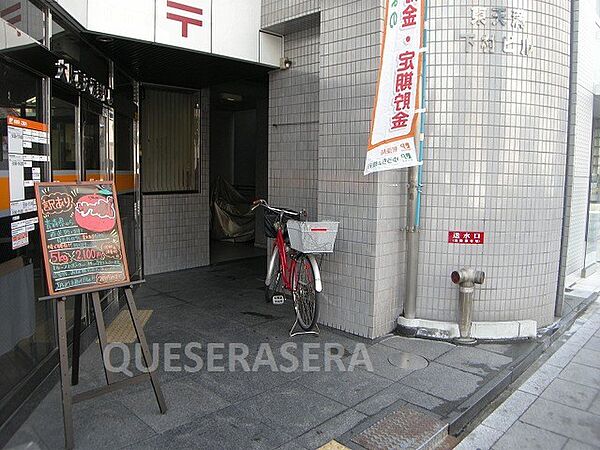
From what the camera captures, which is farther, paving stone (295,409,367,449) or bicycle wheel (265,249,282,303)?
bicycle wheel (265,249,282,303)

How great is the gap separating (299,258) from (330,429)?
2.28 m

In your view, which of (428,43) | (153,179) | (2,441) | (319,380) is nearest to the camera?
(2,441)

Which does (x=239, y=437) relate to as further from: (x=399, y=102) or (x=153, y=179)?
(x=153, y=179)

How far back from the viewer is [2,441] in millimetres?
3236

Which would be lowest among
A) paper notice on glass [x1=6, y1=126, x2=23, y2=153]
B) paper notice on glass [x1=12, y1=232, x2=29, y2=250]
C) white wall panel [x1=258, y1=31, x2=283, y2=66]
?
paper notice on glass [x1=12, y1=232, x2=29, y2=250]

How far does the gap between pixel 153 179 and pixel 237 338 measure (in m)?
3.88

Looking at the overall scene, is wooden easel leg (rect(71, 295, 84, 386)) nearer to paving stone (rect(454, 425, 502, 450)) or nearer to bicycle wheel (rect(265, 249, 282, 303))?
bicycle wheel (rect(265, 249, 282, 303))

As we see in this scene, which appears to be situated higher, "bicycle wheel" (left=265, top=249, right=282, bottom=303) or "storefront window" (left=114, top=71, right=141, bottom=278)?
"storefront window" (left=114, top=71, right=141, bottom=278)

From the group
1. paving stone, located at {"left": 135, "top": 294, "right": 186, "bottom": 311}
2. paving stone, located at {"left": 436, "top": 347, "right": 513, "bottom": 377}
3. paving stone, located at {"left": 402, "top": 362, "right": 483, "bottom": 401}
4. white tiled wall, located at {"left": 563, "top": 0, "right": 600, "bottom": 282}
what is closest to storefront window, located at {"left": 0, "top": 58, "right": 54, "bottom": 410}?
paving stone, located at {"left": 135, "top": 294, "right": 186, "bottom": 311}

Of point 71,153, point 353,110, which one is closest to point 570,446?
point 353,110

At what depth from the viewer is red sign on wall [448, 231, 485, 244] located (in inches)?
211

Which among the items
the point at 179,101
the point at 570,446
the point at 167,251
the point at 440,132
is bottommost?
the point at 570,446

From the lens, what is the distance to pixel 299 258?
5539 mm

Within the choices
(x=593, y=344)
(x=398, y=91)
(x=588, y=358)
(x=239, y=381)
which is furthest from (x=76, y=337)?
(x=593, y=344)
